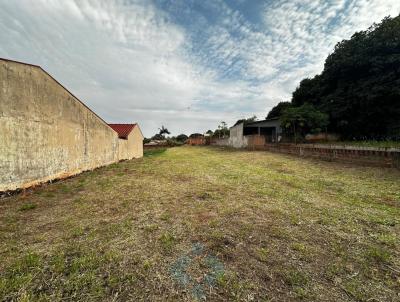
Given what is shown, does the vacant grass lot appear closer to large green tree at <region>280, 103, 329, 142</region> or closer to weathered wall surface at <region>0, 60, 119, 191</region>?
weathered wall surface at <region>0, 60, 119, 191</region>

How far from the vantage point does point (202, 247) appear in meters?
2.85

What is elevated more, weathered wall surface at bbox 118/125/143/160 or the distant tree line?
the distant tree line

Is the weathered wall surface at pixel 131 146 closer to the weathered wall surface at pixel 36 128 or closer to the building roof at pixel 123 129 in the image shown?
the building roof at pixel 123 129

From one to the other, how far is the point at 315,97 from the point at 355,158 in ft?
56.9

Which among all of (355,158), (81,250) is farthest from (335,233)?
(355,158)

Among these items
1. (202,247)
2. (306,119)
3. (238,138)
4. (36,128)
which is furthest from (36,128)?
(238,138)

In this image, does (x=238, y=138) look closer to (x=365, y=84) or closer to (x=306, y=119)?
(x=306, y=119)

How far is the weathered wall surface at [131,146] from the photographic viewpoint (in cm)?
1632

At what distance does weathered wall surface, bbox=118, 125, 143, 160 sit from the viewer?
53.5 feet

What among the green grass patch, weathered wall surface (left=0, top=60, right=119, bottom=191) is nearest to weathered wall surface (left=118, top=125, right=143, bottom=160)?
weathered wall surface (left=0, top=60, right=119, bottom=191)

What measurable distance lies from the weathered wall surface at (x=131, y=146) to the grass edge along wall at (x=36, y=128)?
6.82 meters

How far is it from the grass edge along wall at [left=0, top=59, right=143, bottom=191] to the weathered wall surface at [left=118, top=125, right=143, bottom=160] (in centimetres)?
682

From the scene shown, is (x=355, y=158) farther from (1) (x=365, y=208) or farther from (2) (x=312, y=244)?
(2) (x=312, y=244)

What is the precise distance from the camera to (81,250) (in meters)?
2.73
